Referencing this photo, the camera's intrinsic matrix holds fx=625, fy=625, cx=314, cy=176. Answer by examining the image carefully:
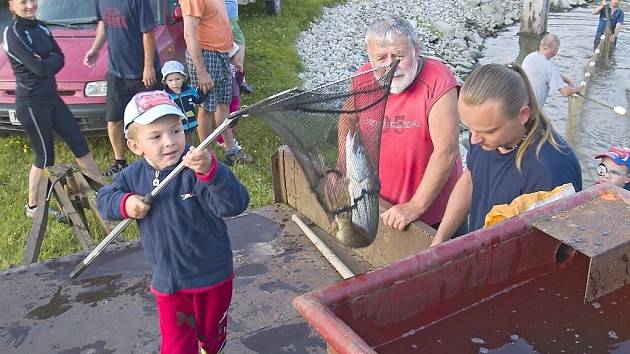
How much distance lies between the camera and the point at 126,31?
20.8 feet

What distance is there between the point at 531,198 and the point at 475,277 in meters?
0.50

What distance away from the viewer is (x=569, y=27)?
17.0 metres

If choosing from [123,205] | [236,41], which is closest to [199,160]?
[123,205]

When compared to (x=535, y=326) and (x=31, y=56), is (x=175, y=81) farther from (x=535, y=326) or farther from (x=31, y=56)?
(x=535, y=326)

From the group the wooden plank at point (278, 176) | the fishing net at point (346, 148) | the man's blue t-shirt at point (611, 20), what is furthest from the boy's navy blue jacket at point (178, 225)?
the man's blue t-shirt at point (611, 20)

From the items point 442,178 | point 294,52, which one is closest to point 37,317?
point 442,178

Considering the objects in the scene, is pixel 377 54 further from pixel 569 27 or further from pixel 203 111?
pixel 569 27

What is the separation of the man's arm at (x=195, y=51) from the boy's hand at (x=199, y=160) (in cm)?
399

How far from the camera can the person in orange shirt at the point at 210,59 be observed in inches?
246

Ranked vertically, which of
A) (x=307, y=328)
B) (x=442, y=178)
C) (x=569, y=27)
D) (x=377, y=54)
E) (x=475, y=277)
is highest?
(x=377, y=54)

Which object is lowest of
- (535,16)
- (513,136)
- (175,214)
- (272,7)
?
(535,16)

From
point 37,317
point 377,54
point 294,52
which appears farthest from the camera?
point 294,52

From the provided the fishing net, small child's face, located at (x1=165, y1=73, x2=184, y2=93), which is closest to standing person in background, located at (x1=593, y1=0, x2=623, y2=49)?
small child's face, located at (x1=165, y1=73, x2=184, y2=93)

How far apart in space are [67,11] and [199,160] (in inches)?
241
